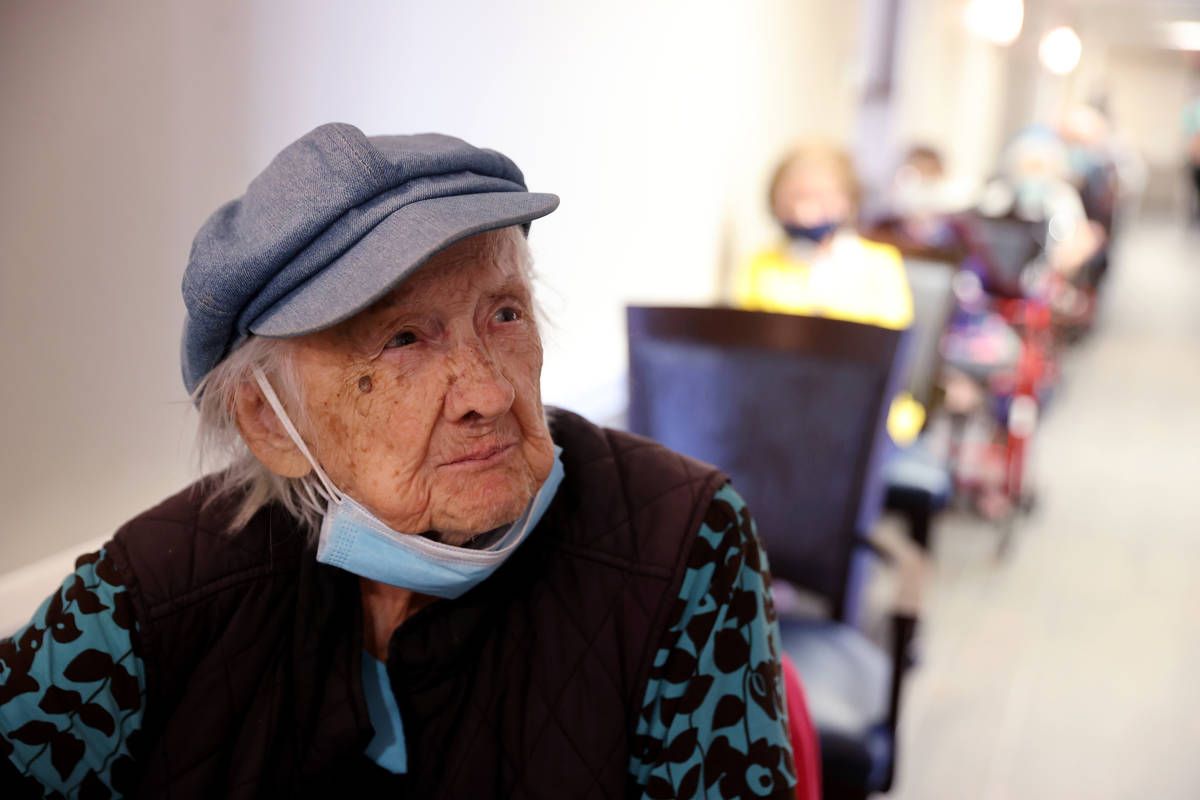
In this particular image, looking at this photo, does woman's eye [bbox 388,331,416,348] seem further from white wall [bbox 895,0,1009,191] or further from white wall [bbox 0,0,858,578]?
white wall [bbox 895,0,1009,191]

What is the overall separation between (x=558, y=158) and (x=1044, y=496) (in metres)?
2.79

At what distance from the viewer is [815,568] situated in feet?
5.88

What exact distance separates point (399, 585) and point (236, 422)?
217mm

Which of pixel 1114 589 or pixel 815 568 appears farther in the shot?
pixel 1114 589

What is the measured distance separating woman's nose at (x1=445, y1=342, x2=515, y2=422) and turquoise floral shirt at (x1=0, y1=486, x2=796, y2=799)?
257mm

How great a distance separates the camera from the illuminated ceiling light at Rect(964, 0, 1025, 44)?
6.59 metres

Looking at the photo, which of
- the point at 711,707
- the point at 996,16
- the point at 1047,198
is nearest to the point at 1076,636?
the point at 711,707

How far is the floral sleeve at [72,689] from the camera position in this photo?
0.89m

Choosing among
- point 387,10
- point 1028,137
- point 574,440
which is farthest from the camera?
point 1028,137

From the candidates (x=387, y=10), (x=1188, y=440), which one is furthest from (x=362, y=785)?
(x=1188, y=440)

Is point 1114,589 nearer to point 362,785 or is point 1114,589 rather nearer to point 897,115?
point 897,115

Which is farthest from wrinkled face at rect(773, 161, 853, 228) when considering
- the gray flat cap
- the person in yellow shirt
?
the gray flat cap

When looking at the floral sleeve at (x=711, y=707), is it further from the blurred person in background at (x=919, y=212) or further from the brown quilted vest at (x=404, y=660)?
the blurred person in background at (x=919, y=212)

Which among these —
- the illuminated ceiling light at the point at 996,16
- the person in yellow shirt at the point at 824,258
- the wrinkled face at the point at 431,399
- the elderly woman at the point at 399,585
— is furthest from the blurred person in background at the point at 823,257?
the illuminated ceiling light at the point at 996,16
